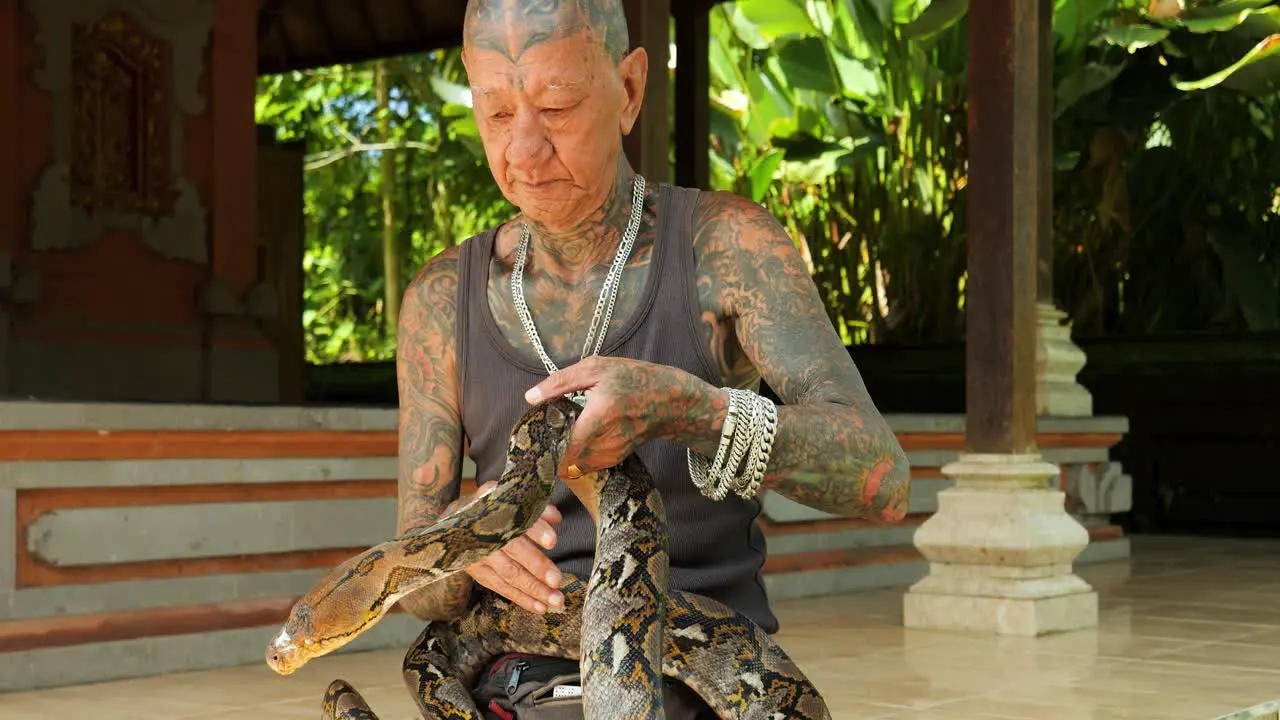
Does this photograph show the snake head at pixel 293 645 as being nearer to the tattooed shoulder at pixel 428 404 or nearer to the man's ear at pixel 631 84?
the tattooed shoulder at pixel 428 404

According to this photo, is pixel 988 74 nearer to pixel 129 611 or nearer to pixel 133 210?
pixel 129 611

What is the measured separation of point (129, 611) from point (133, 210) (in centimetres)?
585

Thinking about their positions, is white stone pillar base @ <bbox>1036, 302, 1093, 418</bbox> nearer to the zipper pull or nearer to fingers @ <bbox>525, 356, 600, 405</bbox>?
the zipper pull

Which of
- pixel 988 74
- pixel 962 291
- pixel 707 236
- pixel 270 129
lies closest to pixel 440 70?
pixel 270 129

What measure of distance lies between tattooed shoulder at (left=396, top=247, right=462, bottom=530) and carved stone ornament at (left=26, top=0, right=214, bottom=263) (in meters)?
8.97

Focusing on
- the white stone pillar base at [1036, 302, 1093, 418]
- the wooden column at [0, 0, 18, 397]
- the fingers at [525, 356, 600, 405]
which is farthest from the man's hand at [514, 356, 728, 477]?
the wooden column at [0, 0, 18, 397]

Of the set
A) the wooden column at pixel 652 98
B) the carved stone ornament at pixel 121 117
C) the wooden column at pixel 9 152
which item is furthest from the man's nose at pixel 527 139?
the carved stone ornament at pixel 121 117

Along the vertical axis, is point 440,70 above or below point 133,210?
above

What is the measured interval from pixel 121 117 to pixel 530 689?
9.83 m

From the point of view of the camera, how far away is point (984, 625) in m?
7.29

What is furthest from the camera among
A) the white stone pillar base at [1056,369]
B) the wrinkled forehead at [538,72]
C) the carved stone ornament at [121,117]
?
the carved stone ornament at [121,117]

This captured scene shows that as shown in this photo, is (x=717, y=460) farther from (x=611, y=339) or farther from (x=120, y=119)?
(x=120, y=119)

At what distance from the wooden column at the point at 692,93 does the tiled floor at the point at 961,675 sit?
14.1ft

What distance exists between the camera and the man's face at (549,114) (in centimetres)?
208
